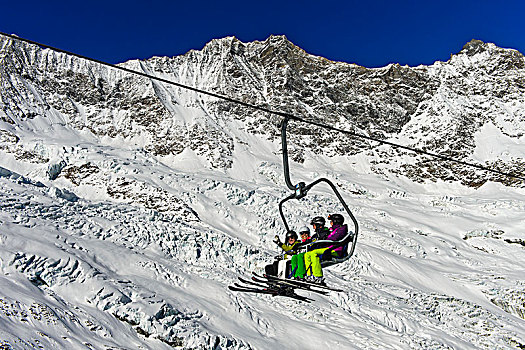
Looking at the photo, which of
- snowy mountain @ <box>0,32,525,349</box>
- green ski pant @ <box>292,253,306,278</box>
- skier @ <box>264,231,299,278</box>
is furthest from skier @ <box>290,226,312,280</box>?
snowy mountain @ <box>0,32,525,349</box>

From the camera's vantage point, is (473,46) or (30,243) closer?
(30,243)

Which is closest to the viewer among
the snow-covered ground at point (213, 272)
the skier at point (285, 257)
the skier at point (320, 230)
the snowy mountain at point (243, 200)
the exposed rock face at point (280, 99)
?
the skier at point (320, 230)

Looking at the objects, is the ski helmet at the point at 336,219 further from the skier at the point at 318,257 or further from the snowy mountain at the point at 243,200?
the snowy mountain at the point at 243,200

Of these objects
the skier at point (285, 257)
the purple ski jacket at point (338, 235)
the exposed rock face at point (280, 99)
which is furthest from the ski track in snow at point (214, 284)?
the exposed rock face at point (280, 99)

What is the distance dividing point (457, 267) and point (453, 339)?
1616 centimetres

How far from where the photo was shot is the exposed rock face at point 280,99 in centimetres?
7925

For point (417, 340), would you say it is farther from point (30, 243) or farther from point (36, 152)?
point (36, 152)

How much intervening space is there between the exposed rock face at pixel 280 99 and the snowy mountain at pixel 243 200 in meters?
0.45

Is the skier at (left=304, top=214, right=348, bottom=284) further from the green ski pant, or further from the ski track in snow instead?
the ski track in snow

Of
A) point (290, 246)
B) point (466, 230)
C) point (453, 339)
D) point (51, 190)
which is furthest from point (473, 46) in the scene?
point (290, 246)

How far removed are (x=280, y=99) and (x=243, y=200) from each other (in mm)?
56479

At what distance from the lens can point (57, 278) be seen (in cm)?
2184

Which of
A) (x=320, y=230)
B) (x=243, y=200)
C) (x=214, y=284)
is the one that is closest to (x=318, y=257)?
(x=320, y=230)

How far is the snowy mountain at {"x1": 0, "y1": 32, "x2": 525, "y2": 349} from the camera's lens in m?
22.3
